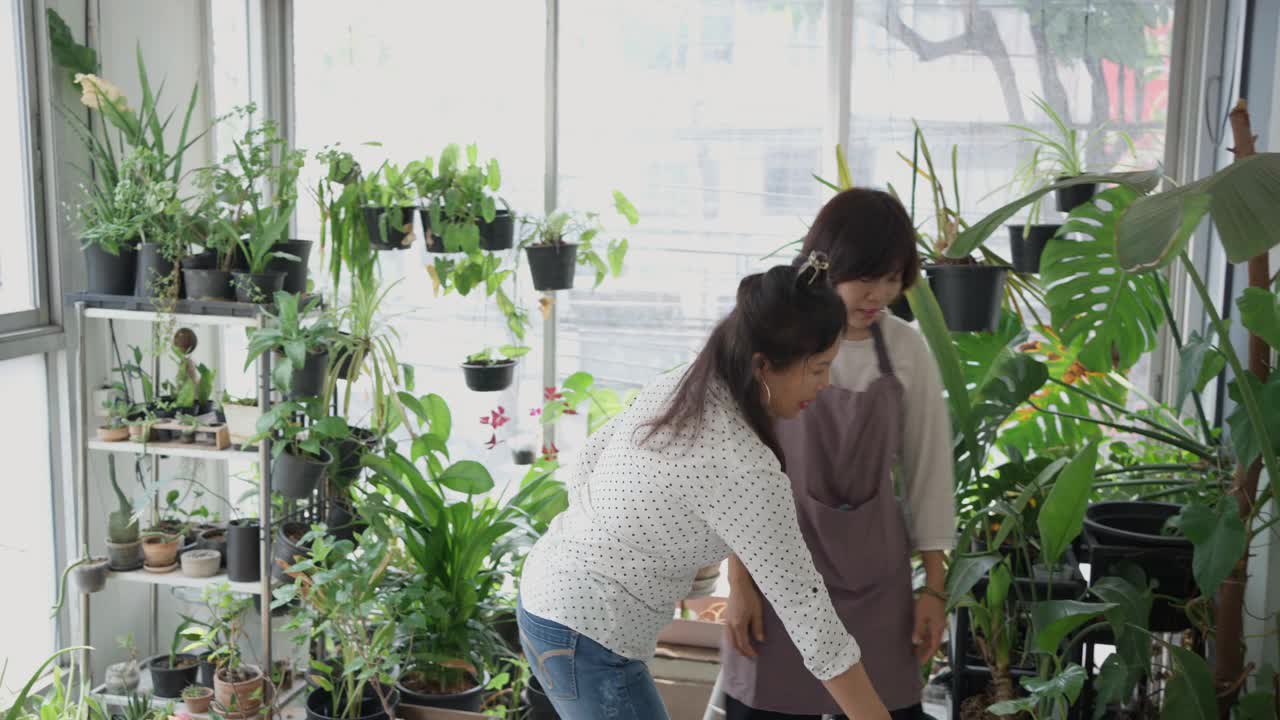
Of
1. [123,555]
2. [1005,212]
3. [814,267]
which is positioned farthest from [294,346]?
[1005,212]

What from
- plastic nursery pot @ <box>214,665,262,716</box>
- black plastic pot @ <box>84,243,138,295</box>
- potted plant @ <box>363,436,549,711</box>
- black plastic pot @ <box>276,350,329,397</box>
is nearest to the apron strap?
potted plant @ <box>363,436,549,711</box>

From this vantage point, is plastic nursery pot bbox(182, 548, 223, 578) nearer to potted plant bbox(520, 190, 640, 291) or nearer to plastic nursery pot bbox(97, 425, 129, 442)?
plastic nursery pot bbox(97, 425, 129, 442)

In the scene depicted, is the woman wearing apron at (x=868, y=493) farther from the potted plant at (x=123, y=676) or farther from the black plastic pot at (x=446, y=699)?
the potted plant at (x=123, y=676)

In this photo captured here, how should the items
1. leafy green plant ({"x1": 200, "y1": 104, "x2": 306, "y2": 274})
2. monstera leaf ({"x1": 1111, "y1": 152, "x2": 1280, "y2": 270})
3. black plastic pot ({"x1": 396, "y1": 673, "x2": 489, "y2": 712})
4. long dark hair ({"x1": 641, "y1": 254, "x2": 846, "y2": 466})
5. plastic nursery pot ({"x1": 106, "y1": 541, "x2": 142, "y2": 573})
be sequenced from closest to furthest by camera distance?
monstera leaf ({"x1": 1111, "y1": 152, "x2": 1280, "y2": 270}) < long dark hair ({"x1": 641, "y1": 254, "x2": 846, "y2": 466}) < black plastic pot ({"x1": 396, "y1": 673, "x2": 489, "y2": 712}) < leafy green plant ({"x1": 200, "y1": 104, "x2": 306, "y2": 274}) < plastic nursery pot ({"x1": 106, "y1": 541, "x2": 142, "y2": 573})

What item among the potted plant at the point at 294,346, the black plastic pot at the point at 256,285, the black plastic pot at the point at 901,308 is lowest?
the potted plant at the point at 294,346

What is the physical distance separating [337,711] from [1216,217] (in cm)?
216

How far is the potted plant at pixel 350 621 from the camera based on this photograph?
2600 millimetres

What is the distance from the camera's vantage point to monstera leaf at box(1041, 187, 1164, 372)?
2670mm

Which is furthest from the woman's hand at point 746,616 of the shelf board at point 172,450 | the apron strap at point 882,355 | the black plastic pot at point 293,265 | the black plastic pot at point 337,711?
the black plastic pot at point 293,265

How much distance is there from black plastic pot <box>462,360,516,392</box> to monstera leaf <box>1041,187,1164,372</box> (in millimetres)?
1618

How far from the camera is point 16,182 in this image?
2844 mm

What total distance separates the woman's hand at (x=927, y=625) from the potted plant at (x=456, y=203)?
6.11 ft

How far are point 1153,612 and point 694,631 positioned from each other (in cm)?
110

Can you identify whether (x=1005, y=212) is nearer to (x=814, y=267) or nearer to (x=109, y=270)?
(x=814, y=267)
